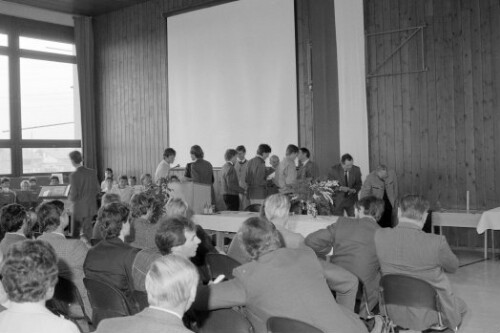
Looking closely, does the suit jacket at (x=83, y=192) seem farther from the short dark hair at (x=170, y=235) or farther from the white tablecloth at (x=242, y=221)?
the short dark hair at (x=170, y=235)

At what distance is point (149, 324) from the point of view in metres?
1.81

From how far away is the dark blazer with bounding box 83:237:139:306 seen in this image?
3.30m

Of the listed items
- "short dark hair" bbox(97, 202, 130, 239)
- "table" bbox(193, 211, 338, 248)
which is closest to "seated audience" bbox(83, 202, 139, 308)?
"short dark hair" bbox(97, 202, 130, 239)

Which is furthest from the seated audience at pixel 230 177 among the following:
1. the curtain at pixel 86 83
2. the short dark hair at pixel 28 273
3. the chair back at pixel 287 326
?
the short dark hair at pixel 28 273

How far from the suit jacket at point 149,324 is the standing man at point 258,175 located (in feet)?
23.7

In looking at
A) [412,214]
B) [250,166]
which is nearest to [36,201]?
[250,166]

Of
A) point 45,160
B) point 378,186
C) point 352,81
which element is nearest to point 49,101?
point 45,160

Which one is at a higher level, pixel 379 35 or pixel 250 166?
pixel 379 35

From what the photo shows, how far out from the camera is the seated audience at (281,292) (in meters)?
2.42

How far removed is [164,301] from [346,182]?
7.03 m

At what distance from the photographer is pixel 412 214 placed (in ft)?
12.1

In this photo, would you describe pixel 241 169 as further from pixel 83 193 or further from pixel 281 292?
pixel 281 292

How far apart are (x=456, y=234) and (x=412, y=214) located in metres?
5.44

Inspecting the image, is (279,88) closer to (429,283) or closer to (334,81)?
(334,81)
